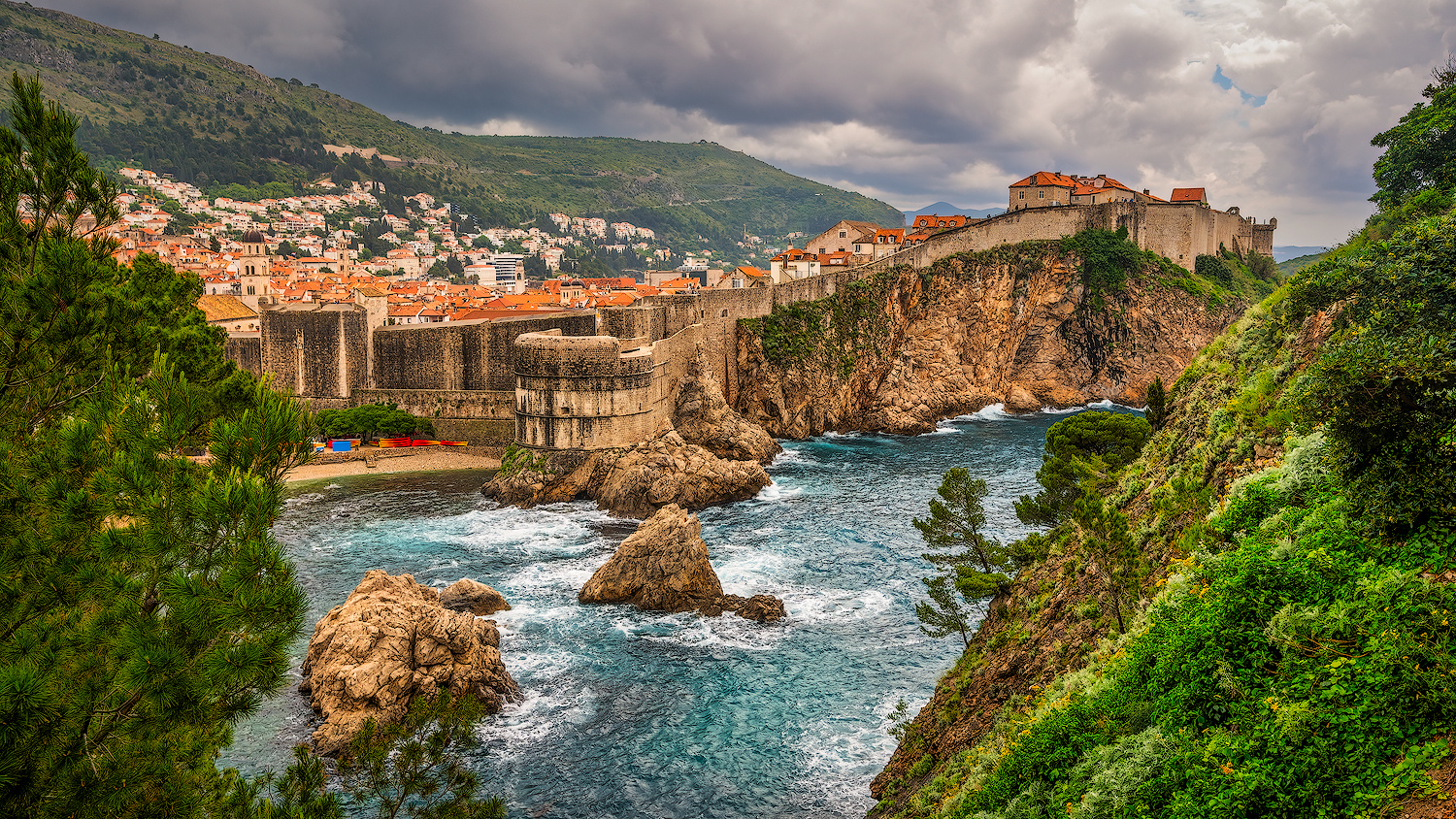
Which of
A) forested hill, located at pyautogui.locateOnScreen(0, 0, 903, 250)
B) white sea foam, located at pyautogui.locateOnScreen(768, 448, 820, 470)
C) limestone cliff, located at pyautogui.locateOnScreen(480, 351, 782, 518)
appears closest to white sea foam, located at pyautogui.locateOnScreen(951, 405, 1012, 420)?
white sea foam, located at pyautogui.locateOnScreen(768, 448, 820, 470)

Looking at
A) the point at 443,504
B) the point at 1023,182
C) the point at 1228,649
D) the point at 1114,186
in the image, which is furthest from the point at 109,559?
the point at 1114,186

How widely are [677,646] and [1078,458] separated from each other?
33.7 feet

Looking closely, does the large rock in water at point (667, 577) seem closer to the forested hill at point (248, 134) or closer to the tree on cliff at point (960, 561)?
the tree on cliff at point (960, 561)

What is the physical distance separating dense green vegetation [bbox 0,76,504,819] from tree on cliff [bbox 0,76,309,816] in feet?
0.04

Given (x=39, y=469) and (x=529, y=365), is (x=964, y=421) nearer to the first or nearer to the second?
(x=529, y=365)

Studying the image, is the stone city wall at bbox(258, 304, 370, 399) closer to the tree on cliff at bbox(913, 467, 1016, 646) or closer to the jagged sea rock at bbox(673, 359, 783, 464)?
the jagged sea rock at bbox(673, 359, 783, 464)

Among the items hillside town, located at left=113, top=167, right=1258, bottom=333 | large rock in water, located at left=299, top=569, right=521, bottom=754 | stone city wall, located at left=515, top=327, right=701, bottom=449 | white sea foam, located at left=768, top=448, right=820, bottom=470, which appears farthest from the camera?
hillside town, located at left=113, top=167, right=1258, bottom=333

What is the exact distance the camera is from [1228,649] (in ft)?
18.7

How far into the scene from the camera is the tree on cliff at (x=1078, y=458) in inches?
711

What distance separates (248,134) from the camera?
13738cm

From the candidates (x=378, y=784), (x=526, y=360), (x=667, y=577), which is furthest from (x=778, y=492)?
(x=378, y=784)

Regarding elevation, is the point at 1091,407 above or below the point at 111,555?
below

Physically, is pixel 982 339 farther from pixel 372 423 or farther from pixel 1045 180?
pixel 372 423

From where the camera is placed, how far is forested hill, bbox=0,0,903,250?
122000 mm
